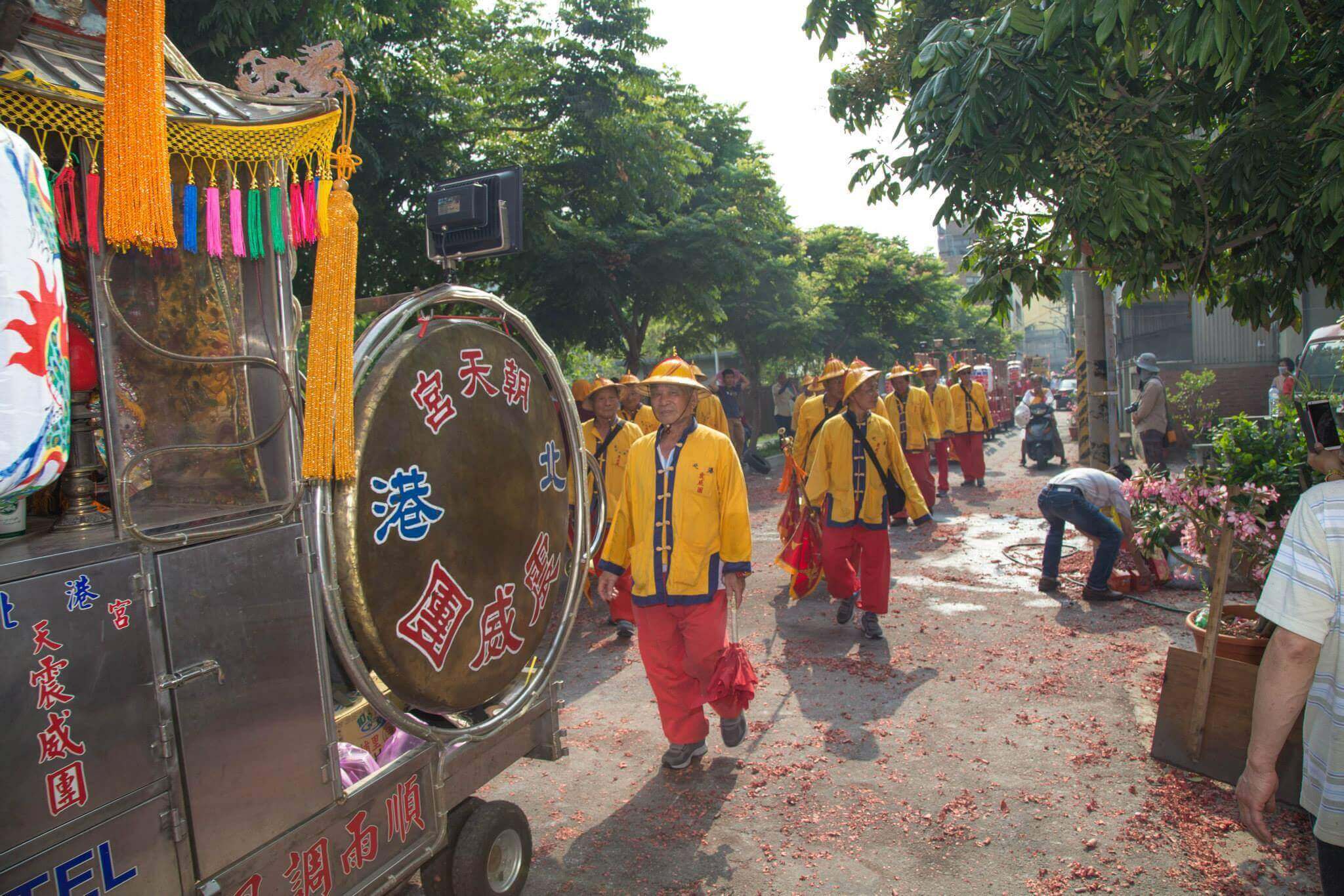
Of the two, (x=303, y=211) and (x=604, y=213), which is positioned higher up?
(x=604, y=213)

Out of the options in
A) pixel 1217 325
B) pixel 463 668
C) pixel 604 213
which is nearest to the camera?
pixel 463 668

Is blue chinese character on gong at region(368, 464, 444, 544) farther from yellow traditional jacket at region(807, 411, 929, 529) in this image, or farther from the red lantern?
yellow traditional jacket at region(807, 411, 929, 529)

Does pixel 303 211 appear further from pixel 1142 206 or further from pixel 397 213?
pixel 397 213

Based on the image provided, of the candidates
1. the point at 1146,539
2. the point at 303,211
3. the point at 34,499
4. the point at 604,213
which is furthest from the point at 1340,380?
the point at 34,499

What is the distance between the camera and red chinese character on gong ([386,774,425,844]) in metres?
2.96

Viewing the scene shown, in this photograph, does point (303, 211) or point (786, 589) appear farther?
point (786, 589)

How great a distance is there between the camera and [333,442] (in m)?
2.62

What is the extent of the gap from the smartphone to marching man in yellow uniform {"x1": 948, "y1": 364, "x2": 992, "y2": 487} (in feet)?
36.1

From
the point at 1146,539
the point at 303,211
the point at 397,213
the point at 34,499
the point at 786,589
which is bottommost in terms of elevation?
the point at 786,589

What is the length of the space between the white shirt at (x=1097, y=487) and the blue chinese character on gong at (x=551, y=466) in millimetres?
4996

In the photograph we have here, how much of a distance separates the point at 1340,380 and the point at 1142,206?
28.9 feet

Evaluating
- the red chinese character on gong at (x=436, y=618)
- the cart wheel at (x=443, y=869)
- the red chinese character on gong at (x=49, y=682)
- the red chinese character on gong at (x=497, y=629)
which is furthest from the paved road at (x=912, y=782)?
the red chinese character on gong at (x=49, y=682)

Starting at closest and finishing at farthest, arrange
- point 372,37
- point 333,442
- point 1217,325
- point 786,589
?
point 333,442
point 786,589
point 372,37
point 1217,325

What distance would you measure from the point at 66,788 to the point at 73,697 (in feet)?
0.65
